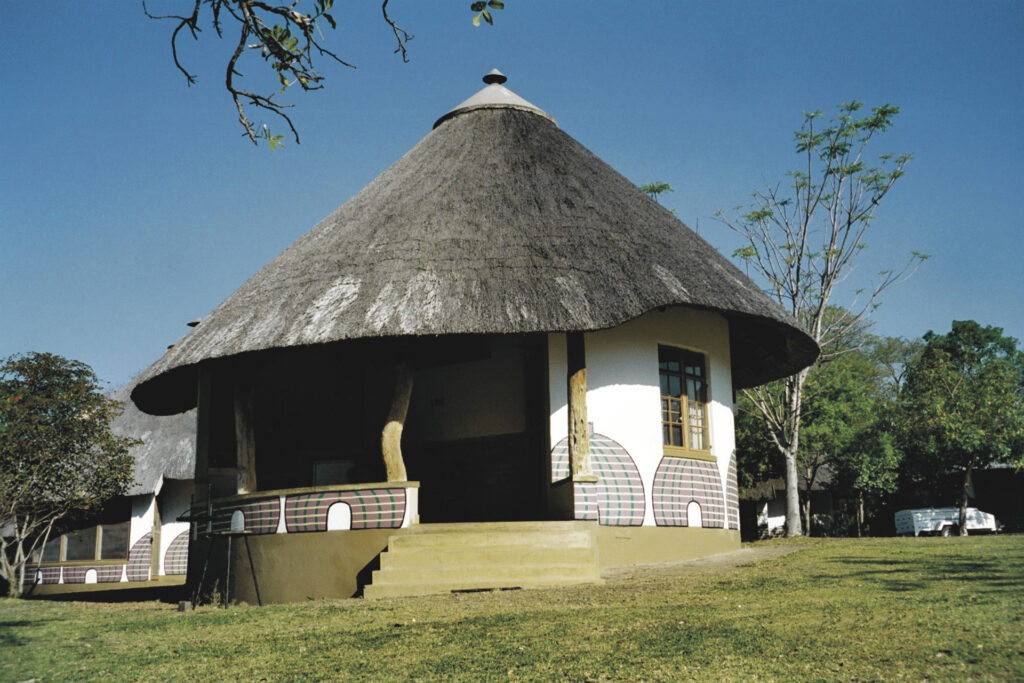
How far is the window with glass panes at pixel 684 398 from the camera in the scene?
12359 millimetres

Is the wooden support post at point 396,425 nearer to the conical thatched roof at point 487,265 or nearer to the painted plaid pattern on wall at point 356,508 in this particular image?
the painted plaid pattern on wall at point 356,508

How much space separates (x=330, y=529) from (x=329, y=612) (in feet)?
8.11

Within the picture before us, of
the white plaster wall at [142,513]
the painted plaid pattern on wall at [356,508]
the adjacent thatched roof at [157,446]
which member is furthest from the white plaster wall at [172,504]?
the painted plaid pattern on wall at [356,508]

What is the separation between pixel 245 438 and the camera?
39.0 ft

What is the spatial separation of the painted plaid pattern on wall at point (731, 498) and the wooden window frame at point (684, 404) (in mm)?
653

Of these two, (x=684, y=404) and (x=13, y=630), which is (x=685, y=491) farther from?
(x=13, y=630)

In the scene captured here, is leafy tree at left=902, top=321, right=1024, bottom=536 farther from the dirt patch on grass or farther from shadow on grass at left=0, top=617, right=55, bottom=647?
shadow on grass at left=0, top=617, right=55, bottom=647

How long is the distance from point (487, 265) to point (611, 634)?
18.3 feet

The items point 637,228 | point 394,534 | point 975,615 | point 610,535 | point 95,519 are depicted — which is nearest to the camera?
point 975,615

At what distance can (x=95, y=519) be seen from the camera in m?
22.9

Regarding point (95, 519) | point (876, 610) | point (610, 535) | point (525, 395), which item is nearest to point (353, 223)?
point (525, 395)

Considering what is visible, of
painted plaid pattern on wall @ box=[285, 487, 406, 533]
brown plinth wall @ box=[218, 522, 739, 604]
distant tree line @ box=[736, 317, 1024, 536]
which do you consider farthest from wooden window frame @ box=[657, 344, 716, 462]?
distant tree line @ box=[736, 317, 1024, 536]

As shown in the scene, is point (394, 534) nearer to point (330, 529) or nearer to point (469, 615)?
point (330, 529)

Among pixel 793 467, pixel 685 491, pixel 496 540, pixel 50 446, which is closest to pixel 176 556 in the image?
pixel 50 446
